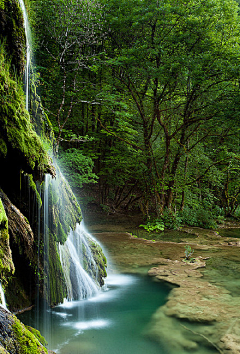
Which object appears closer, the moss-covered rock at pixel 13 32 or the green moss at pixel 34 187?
the moss-covered rock at pixel 13 32

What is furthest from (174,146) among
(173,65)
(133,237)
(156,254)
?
(156,254)

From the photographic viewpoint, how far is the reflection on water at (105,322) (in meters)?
3.87

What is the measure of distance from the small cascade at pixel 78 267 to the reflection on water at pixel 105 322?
0.19 m

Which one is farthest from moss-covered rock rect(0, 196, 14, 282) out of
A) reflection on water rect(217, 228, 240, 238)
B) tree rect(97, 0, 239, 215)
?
reflection on water rect(217, 228, 240, 238)

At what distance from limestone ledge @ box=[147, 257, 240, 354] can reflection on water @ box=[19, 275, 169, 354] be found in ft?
0.77

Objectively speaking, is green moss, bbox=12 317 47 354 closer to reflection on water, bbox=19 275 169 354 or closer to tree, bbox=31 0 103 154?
reflection on water, bbox=19 275 169 354

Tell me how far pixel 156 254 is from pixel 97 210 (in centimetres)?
793

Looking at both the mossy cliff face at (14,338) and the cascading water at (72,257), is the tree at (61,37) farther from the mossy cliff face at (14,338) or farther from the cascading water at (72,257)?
the mossy cliff face at (14,338)

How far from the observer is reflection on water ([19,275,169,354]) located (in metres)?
3.87

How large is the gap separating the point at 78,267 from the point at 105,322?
1389 millimetres

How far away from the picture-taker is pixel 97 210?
16.5m

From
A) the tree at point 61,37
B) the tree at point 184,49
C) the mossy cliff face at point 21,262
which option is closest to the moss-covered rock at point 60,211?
the mossy cliff face at point 21,262

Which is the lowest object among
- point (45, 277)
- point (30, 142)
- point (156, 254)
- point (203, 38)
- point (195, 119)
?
point (156, 254)

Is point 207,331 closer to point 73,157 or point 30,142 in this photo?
point 30,142
